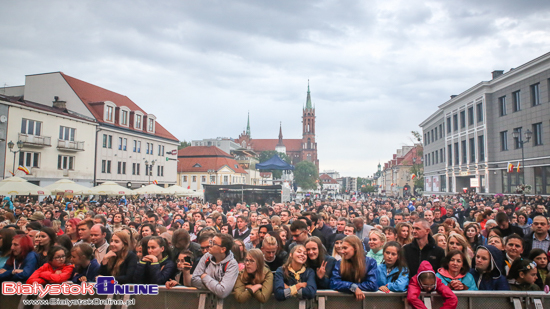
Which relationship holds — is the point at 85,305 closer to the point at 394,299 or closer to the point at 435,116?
the point at 394,299

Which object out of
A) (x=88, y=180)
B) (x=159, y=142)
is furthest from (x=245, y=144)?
(x=88, y=180)

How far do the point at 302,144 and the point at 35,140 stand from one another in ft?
486

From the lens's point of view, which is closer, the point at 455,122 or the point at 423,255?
the point at 423,255

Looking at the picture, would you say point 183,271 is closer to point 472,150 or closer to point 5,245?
point 5,245

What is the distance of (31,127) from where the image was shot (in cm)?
3142

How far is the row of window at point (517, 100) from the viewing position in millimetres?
27477

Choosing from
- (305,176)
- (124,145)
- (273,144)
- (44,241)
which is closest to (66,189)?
(44,241)

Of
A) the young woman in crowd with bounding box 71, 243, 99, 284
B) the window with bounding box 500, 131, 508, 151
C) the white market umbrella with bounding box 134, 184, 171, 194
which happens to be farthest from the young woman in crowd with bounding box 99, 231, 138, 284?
the window with bounding box 500, 131, 508, 151

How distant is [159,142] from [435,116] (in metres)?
37.7

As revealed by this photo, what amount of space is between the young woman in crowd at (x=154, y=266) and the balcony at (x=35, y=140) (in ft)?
102

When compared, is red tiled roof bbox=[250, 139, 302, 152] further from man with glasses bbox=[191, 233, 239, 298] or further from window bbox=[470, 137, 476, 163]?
man with glasses bbox=[191, 233, 239, 298]

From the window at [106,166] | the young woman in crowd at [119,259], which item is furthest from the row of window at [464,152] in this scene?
the window at [106,166]

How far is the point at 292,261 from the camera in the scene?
462 cm

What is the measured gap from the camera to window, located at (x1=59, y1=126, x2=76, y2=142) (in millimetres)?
34781
